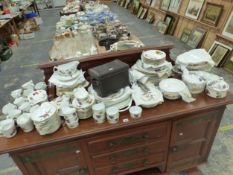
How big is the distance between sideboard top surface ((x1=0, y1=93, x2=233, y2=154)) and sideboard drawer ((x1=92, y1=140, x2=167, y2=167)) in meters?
0.26

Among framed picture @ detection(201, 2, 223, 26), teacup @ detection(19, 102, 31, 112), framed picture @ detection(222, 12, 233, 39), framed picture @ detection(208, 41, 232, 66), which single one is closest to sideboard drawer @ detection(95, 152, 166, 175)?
teacup @ detection(19, 102, 31, 112)

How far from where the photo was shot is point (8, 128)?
111cm

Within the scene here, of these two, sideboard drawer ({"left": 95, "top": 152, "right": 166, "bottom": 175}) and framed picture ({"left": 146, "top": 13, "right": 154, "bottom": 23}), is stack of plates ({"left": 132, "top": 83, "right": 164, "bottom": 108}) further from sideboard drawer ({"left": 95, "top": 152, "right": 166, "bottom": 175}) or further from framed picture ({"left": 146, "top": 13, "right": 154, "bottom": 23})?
framed picture ({"left": 146, "top": 13, "right": 154, "bottom": 23})

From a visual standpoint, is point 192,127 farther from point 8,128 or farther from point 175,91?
point 8,128

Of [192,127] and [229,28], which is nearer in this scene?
[192,127]

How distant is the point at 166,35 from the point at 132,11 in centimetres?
293

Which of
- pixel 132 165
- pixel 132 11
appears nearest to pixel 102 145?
pixel 132 165

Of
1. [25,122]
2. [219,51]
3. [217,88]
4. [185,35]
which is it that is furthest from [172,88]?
[185,35]

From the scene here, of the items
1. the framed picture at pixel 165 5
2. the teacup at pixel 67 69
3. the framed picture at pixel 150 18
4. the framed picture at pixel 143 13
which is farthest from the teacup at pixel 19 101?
the framed picture at pixel 143 13

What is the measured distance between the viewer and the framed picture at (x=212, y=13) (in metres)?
3.39

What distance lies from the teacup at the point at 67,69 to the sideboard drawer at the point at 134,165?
2.37 ft

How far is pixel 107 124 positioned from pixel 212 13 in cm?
338

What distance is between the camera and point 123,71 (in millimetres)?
1206

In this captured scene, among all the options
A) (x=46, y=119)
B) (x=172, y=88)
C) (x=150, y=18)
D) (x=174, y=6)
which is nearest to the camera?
(x=46, y=119)
